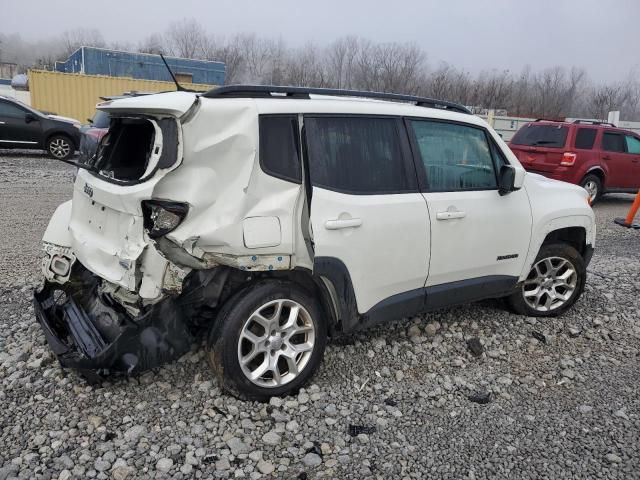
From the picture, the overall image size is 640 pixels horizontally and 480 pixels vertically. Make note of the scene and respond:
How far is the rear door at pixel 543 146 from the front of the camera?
11203 millimetres

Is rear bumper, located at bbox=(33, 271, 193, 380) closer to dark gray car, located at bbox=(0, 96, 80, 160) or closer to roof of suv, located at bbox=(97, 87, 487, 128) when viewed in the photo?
roof of suv, located at bbox=(97, 87, 487, 128)

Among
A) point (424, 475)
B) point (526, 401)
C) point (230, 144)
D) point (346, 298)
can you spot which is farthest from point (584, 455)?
point (230, 144)

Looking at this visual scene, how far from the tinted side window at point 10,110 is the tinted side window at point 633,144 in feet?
49.3

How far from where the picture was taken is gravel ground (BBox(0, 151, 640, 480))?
2.81 meters

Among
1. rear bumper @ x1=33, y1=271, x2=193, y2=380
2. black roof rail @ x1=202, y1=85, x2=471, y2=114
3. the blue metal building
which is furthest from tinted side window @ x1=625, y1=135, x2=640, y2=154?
the blue metal building

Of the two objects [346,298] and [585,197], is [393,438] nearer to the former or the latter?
[346,298]

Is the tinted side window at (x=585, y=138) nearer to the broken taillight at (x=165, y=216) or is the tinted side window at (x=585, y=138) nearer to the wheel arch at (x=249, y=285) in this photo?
the wheel arch at (x=249, y=285)

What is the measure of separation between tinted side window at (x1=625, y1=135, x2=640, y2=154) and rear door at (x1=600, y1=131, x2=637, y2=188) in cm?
12

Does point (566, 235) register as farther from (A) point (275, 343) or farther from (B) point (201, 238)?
(B) point (201, 238)

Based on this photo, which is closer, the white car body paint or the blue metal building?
the white car body paint

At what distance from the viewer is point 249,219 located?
3041 millimetres

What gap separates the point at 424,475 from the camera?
9.09 feet

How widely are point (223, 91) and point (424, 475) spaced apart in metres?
2.36

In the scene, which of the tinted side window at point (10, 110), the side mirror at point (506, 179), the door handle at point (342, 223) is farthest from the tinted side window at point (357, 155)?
the tinted side window at point (10, 110)
